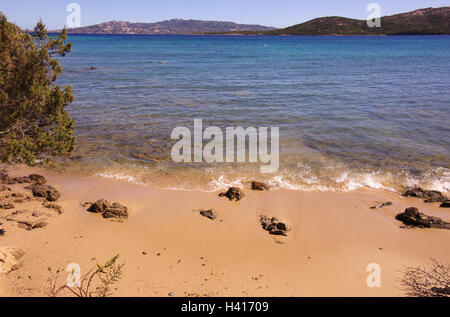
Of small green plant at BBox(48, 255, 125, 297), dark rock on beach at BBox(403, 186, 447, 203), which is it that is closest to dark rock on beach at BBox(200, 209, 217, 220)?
small green plant at BBox(48, 255, 125, 297)

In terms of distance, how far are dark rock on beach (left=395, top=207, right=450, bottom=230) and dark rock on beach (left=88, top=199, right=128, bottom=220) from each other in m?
9.53

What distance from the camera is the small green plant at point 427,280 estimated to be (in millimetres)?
7254

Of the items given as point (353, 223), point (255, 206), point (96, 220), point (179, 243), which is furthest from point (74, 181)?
point (353, 223)

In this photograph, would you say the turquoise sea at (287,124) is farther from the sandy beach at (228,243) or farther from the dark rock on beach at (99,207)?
the dark rock on beach at (99,207)

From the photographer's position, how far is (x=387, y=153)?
16.5 meters

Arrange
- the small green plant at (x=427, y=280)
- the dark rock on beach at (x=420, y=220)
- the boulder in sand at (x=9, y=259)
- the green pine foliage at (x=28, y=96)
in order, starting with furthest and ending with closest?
the dark rock on beach at (x=420, y=220)
the green pine foliage at (x=28, y=96)
the boulder in sand at (x=9, y=259)
the small green plant at (x=427, y=280)

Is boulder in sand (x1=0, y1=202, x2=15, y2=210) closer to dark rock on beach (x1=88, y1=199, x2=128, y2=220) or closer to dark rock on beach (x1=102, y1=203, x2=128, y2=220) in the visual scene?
dark rock on beach (x1=88, y1=199, x2=128, y2=220)

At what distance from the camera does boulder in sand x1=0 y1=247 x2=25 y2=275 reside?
738 centimetres

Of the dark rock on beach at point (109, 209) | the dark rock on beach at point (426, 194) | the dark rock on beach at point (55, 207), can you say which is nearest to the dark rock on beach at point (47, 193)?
the dark rock on beach at point (55, 207)

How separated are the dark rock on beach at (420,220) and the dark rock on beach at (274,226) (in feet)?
14.0

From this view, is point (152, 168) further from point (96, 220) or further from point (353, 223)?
point (353, 223)

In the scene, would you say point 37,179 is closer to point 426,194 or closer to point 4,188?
point 4,188

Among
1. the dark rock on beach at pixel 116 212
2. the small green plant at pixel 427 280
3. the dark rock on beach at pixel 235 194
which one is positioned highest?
the dark rock on beach at pixel 235 194

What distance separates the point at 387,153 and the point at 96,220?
14.5 meters
